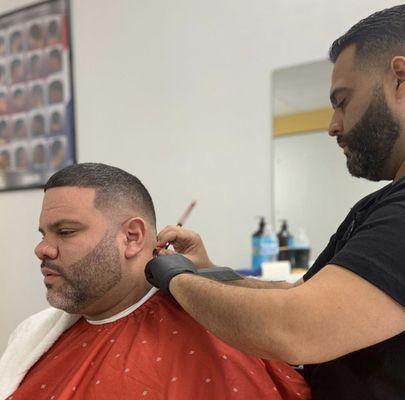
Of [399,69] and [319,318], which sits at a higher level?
[399,69]

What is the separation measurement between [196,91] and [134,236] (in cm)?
155

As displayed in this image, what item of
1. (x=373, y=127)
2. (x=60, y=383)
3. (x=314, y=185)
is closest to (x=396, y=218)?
(x=373, y=127)

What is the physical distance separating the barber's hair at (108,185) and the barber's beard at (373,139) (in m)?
0.58

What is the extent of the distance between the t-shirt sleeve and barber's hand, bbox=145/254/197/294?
1.17 ft

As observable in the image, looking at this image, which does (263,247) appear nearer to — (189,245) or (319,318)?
(189,245)

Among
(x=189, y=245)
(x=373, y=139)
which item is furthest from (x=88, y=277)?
(x=373, y=139)

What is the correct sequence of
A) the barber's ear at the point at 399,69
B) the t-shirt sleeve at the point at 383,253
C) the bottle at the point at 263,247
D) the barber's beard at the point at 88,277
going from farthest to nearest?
the bottle at the point at 263,247 < the barber's beard at the point at 88,277 < the barber's ear at the point at 399,69 < the t-shirt sleeve at the point at 383,253

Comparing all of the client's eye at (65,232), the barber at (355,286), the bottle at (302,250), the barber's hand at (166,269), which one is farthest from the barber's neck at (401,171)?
the bottle at (302,250)

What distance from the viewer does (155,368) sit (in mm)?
1177

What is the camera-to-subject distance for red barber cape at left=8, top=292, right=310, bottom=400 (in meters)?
1.14

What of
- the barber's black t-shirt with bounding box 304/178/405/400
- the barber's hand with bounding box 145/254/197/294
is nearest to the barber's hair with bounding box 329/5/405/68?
the barber's black t-shirt with bounding box 304/178/405/400

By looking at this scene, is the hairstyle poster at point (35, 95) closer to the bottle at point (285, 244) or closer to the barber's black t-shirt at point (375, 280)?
the bottle at point (285, 244)

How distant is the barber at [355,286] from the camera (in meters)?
0.81

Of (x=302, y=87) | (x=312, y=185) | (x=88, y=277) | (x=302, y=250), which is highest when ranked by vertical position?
(x=302, y=87)
